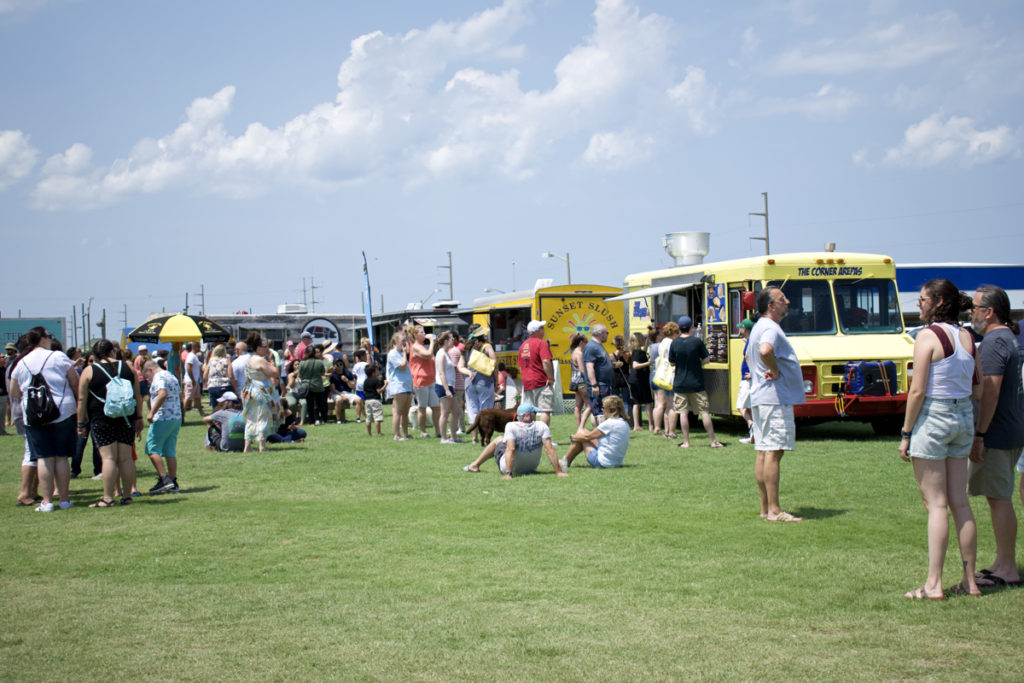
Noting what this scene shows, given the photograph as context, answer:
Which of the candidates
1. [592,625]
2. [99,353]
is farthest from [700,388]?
[592,625]

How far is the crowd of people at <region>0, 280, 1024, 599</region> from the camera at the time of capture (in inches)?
214

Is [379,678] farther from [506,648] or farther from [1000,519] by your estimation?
[1000,519]

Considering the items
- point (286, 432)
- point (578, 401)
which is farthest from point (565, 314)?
point (286, 432)

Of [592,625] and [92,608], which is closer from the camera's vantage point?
[592,625]

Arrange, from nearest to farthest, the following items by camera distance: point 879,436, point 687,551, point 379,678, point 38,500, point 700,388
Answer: point 379,678, point 687,551, point 38,500, point 700,388, point 879,436

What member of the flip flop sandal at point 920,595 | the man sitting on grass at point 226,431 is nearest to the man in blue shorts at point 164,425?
the man sitting on grass at point 226,431

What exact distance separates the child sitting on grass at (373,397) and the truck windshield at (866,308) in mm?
7938

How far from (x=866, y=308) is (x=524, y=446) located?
676 cm

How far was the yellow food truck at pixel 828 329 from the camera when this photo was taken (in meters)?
13.7

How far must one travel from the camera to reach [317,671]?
459 centimetres

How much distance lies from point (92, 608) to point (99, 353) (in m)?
4.38

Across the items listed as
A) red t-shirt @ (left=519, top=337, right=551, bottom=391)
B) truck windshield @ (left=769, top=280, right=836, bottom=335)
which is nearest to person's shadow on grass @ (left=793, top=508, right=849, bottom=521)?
red t-shirt @ (left=519, top=337, right=551, bottom=391)

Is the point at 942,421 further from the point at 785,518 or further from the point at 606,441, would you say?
the point at 606,441

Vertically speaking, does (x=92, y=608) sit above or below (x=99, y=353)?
below
